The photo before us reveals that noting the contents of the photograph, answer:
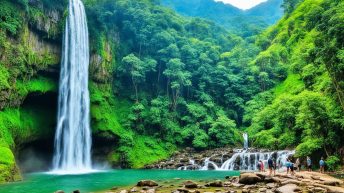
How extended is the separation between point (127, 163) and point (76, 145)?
660cm

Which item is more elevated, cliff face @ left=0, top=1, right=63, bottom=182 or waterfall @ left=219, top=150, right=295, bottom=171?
cliff face @ left=0, top=1, right=63, bottom=182

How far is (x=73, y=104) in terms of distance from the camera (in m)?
38.6

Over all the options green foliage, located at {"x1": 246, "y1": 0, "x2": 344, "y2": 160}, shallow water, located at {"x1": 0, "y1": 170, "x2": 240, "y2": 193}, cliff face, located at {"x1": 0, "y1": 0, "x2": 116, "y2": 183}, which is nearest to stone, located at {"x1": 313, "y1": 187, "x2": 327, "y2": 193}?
shallow water, located at {"x1": 0, "y1": 170, "x2": 240, "y2": 193}

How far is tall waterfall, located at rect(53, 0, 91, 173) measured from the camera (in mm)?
36875

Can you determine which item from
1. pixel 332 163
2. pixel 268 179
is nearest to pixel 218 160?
pixel 332 163

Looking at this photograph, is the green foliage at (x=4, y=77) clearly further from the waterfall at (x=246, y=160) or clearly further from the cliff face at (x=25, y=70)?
the waterfall at (x=246, y=160)

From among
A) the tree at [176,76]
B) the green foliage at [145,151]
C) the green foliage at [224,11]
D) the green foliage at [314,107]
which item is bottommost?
the green foliage at [145,151]

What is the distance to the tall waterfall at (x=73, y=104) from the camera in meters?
36.9

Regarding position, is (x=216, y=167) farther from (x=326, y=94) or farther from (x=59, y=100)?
(x=59, y=100)

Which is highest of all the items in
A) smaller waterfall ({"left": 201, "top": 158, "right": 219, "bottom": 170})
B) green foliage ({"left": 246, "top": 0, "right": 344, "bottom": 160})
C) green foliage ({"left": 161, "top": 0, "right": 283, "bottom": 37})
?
green foliage ({"left": 161, "top": 0, "right": 283, "bottom": 37})

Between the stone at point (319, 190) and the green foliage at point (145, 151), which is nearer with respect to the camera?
the stone at point (319, 190)

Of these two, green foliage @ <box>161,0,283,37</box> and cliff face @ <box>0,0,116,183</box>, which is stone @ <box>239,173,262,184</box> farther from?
green foliage @ <box>161,0,283,37</box>

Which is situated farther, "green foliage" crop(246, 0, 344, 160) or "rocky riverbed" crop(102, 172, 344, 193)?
"green foliage" crop(246, 0, 344, 160)

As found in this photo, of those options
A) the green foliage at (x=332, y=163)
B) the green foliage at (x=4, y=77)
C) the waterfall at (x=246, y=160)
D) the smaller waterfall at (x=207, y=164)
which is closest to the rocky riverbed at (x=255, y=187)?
the green foliage at (x=332, y=163)
